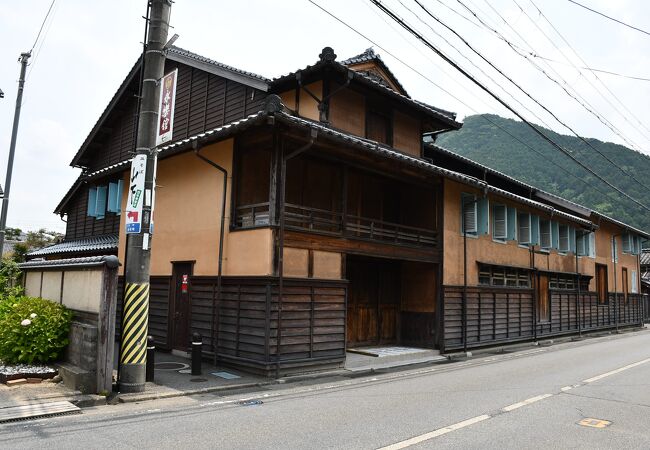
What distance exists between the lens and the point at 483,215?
1848 cm

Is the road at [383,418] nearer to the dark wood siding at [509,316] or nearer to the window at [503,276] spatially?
the dark wood siding at [509,316]

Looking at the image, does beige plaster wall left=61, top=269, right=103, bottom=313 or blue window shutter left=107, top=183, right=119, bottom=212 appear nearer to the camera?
beige plaster wall left=61, top=269, right=103, bottom=313

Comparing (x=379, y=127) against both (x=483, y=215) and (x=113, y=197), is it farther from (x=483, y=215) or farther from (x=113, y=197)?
(x=113, y=197)

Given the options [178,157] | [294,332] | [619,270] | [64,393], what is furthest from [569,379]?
[619,270]

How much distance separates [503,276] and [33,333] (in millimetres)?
16752

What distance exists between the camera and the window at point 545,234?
2331cm

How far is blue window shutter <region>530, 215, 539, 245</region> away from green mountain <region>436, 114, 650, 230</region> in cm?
1648

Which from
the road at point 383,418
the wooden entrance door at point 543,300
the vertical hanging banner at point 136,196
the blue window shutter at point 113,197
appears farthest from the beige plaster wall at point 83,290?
the wooden entrance door at point 543,300

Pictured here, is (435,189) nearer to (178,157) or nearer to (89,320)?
(178,157)

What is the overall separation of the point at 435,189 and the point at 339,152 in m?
5.17

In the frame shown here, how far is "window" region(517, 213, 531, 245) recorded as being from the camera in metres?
21.5

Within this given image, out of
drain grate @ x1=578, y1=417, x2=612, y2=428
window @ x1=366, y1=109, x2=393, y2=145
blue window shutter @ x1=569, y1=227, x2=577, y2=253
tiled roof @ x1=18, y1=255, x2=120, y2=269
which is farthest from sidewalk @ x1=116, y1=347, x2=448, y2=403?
blue window shutter @ x1=569, y1=227, x2=577, y2=253

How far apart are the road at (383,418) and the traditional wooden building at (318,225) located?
261cm

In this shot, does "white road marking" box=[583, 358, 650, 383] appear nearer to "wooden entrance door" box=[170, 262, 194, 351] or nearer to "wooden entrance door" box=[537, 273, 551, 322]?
"wooden entrance door" box=[537, 273, 551, 322]
